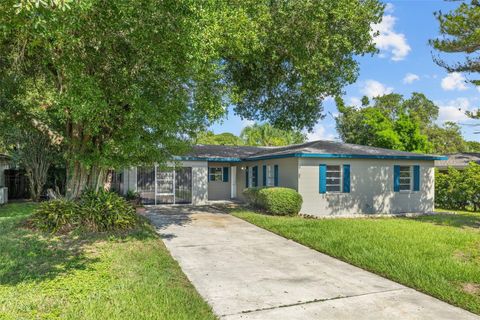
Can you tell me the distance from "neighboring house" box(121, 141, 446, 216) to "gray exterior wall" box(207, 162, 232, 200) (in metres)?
1.42

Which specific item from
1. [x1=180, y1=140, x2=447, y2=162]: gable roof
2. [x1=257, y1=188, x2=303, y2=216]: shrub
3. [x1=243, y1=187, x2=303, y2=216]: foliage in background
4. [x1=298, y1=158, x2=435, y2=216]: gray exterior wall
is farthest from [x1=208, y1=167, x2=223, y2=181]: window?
[x1=298, y1=158, x2=435, y2=216]: gray exterior wall

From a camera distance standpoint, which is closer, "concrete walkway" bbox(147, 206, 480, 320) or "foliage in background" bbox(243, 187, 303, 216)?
"concrete walkway" bbox(147, 206, 480, 320)

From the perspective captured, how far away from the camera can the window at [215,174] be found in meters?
21.5

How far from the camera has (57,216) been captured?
962 centimetres

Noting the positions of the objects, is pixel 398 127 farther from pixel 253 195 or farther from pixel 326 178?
pixel 253 195

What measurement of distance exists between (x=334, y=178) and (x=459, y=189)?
8235 mm

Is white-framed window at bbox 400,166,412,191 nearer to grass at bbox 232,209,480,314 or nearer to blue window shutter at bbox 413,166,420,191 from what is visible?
blue window shutter at bbox 413,166,420,191

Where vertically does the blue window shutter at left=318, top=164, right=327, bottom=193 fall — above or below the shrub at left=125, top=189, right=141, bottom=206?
above

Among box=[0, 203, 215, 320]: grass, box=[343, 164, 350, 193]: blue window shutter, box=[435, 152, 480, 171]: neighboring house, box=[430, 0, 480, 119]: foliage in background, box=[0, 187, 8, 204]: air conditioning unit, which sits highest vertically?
box=[430, 0, 480, 119]: foliage in background

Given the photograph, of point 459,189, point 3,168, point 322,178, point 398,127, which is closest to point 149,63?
point 322,178

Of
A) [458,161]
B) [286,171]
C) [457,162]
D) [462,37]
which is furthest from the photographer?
[458,161]

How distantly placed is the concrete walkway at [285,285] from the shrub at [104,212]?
166 cm

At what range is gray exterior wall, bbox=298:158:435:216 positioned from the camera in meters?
14.8

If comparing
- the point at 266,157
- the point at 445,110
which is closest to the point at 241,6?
the point at 266,157
